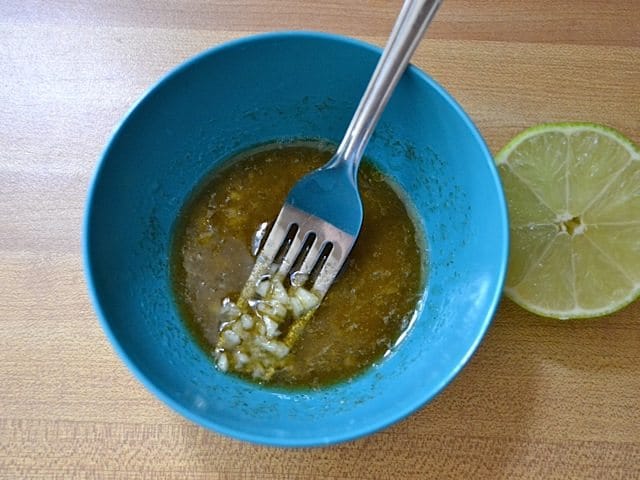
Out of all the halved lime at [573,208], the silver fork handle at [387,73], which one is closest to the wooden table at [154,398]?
the halved lime at [573,208]

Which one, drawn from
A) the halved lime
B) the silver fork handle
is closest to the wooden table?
the halved lime

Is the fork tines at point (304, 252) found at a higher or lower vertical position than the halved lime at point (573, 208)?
lower

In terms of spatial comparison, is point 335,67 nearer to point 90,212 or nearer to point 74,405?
point 90,212

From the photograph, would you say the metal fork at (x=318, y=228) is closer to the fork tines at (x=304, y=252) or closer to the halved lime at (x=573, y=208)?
the fork tines at (x=304, y=252)

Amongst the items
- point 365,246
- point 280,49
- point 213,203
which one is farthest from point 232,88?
point 365,246

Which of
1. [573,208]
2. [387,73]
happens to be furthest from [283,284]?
[573,208]

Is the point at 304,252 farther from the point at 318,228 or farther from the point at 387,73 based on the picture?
the point at 387,73
